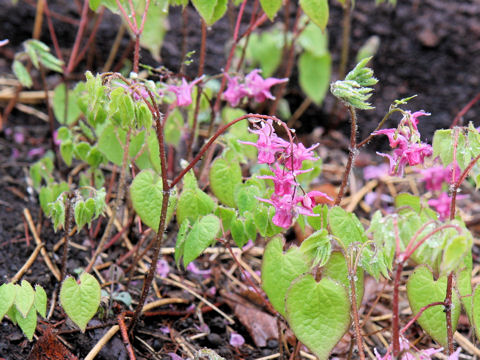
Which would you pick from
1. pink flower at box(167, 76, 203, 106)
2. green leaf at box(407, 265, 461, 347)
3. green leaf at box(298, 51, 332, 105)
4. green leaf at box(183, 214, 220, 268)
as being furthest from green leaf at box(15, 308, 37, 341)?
green leaf at box(298, 51, 332, 105)

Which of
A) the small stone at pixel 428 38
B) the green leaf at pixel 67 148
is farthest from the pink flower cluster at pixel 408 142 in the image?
the small stone at pixel 428 38

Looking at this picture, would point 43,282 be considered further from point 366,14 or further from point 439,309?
point 366,14

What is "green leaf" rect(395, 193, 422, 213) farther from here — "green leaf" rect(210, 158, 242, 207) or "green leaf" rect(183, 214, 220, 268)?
"green leaf" rect(183, 214, 220, 268)

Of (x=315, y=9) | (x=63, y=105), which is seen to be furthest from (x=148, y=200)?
(x=63, y=105)

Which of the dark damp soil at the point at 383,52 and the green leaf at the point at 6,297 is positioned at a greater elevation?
the dark damp soil at the point at 383,52

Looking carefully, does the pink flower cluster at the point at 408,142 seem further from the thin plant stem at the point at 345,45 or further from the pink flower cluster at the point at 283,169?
the thin plant stem at the point at 345,45

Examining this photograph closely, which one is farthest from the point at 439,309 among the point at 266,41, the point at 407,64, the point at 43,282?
the point at 407,64
